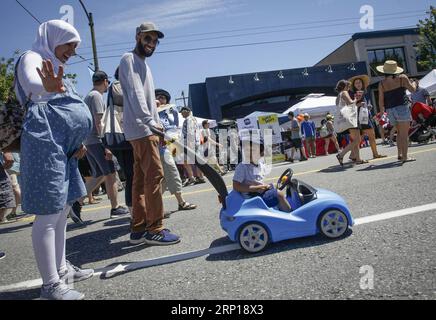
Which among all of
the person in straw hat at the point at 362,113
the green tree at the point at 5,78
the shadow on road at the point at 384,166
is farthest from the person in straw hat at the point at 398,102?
the green tree at the point at 5,78

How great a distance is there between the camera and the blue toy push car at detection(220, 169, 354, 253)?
104 inches

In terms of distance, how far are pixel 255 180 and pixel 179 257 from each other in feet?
3.23

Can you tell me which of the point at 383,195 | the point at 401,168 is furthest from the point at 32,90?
the point at 401,168

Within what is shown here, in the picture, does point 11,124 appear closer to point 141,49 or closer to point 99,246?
point 141,49

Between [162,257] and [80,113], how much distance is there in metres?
1.40

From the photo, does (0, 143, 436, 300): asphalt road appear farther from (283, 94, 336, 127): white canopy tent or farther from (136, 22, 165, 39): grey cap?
(283, 94, 336, 127): white canopy tent

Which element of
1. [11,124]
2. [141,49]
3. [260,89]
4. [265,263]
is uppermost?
[260,89]

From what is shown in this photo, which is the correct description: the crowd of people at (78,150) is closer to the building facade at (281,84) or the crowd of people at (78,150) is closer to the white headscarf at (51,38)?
the white headscarf at (51,38)

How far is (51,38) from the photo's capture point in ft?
7.30

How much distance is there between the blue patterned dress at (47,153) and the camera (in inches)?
79.3

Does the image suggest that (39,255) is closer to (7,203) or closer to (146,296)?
(146,296)

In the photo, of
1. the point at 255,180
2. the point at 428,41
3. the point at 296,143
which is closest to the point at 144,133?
the point at 255,180

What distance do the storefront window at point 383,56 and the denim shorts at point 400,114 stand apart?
28570mm
